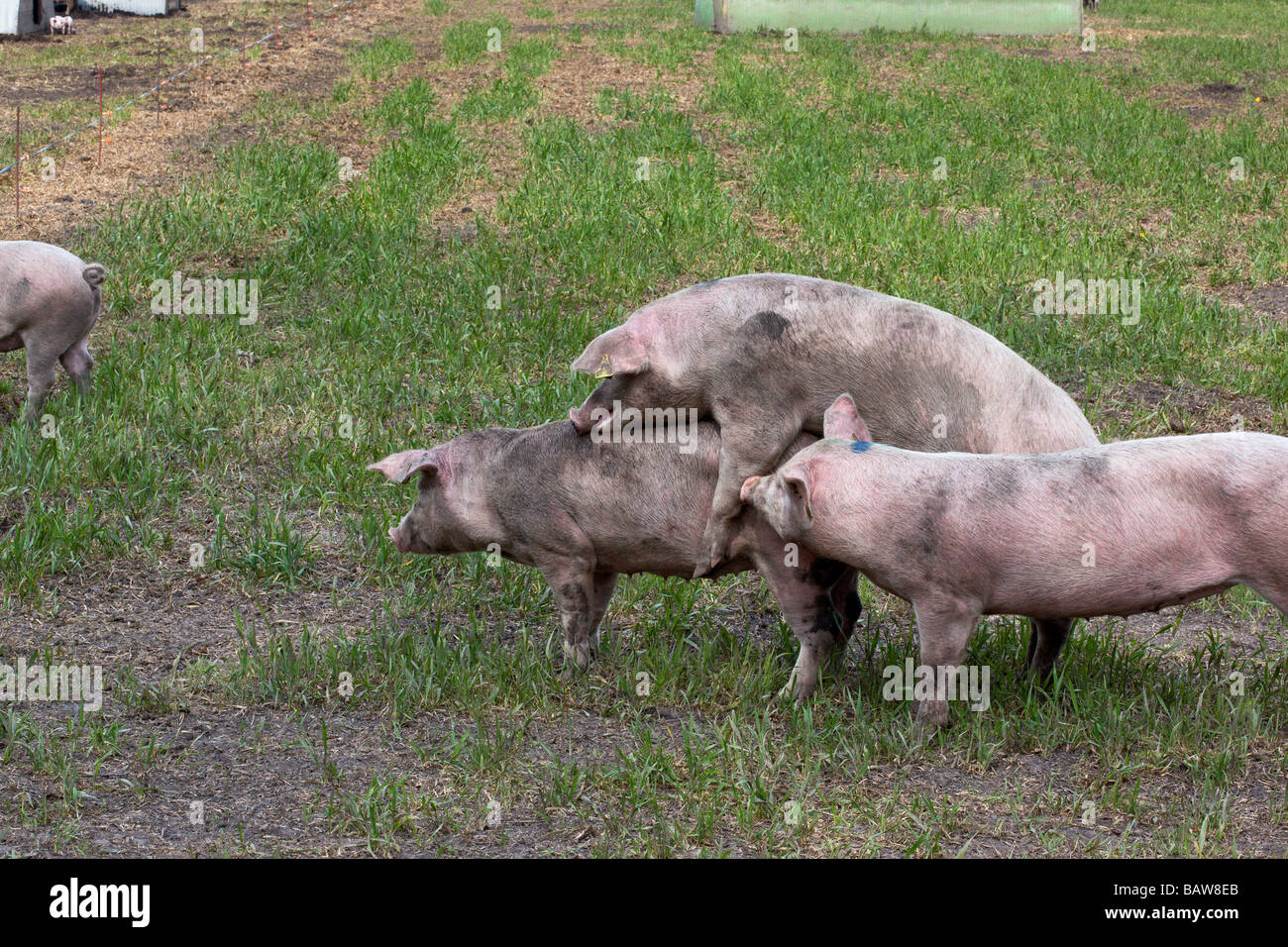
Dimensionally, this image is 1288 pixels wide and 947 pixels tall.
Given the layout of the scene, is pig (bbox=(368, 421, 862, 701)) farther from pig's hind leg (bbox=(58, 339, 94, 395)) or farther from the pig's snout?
pig's hind leg (bbox=(58, 339, 94, 395))

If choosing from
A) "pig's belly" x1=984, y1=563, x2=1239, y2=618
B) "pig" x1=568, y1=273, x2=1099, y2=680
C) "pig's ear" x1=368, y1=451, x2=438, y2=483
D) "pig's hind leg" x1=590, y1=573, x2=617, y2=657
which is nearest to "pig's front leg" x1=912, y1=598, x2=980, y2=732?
"pig's belly" x1=984, y1=563, x2=1239, y2=618

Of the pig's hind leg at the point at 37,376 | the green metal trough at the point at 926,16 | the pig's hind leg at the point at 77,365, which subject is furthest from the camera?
the green metal trough at the point at 926,16

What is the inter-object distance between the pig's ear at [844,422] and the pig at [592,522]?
1.07 feet

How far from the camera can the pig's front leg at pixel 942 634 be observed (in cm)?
445

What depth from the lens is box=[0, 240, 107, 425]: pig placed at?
706 cm

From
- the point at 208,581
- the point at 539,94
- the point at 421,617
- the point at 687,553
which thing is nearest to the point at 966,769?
the point at 687,553

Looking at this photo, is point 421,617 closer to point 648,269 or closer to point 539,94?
point 648,269

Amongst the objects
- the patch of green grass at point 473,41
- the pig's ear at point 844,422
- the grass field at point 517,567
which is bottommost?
the grass field at point 517,567

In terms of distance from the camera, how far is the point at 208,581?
584 cm

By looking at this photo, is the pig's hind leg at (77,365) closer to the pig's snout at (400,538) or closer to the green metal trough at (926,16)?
the pig's snout at (400,538)

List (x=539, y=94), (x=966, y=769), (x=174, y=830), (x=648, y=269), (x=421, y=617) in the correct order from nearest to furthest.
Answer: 1. (x=174, y=830)
2. (x=966, y=769)
3. (x=421, y=617)
4. (x=648, y=269)
5. (x=539, y=94)

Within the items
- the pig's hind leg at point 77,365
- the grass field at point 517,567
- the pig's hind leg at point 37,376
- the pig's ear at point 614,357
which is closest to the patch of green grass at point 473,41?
the grass field at point 517,567

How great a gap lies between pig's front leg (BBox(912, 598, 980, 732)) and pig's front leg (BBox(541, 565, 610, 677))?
1.26 meters

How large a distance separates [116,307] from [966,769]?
618 centimetres
